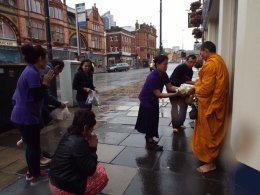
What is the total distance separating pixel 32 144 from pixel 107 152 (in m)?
1.55

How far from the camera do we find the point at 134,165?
3.97 m

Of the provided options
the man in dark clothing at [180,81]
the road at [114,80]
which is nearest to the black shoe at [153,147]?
the man in dark clothing at [180,81]

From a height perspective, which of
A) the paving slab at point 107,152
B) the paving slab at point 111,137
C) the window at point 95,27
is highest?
the window at point 95,27

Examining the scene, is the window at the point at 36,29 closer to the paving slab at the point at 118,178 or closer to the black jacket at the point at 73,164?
the paving slab at the point at 118,178

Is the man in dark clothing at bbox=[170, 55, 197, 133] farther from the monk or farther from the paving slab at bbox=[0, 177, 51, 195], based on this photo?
the paving slab at bbox=[0, 177, 51, 195]

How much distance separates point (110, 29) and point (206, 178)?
66.5 meters

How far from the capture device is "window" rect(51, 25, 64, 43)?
39.8m

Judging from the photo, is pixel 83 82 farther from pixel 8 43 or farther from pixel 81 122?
pixel 8 43

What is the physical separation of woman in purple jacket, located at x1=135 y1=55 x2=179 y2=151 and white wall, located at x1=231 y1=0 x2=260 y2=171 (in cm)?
185

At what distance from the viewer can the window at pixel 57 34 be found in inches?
1566

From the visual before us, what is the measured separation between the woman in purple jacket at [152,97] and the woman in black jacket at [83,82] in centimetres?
135

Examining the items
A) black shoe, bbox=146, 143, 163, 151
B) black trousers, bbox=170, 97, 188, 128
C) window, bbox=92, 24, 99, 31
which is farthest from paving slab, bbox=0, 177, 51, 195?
window, bbox=92, 24, 99, 31

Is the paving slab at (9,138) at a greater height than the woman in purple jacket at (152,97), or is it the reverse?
the woman in purple jacket at (152,97)

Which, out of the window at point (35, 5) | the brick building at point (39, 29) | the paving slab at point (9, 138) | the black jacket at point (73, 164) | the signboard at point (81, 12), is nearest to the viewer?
the black jacket at point (73, 164)
